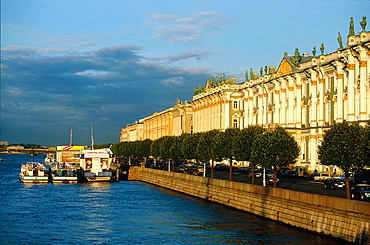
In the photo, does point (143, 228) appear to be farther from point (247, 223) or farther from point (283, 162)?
point (283, 162)

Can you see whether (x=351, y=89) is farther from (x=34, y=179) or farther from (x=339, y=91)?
(x=34, y=179)

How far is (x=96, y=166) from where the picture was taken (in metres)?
95.5

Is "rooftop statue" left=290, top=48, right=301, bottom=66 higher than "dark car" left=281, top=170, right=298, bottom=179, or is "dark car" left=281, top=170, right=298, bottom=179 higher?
"rooftop statue" left=290, top=48, right=301, bottom=66

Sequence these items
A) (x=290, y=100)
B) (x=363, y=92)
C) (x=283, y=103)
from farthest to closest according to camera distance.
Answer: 1. (x=283, y=103)
2. (x=290, y=100)
3. (x=363, y=92)

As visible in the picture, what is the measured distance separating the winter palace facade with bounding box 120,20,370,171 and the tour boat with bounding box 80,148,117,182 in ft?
85.2

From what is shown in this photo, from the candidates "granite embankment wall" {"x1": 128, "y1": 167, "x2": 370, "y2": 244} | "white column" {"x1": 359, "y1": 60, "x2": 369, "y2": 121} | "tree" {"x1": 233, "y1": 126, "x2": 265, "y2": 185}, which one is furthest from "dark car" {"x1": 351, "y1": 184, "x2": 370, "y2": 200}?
"white column" {"x1": 359, "y1": 60, "x2": 369, "y2": 121}

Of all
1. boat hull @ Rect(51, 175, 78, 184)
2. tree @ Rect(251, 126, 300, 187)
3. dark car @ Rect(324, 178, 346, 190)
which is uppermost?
tree @ Rect(251, 126, 300, 187)

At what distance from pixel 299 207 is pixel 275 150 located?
14.0 meters

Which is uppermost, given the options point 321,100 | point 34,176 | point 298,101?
point 298,101

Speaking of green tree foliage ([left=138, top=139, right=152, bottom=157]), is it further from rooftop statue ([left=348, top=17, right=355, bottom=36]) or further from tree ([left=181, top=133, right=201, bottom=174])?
rooftop statue ([left=348, top=17, right=355, bottom=36])

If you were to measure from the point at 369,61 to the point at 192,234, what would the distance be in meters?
35.0

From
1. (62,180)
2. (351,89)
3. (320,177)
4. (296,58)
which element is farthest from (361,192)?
(62,180)

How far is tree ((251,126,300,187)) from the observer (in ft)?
175

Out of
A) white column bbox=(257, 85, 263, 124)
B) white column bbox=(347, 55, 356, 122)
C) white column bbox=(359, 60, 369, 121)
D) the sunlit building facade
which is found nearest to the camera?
white column bbox=(359, 60, 369, 121)
